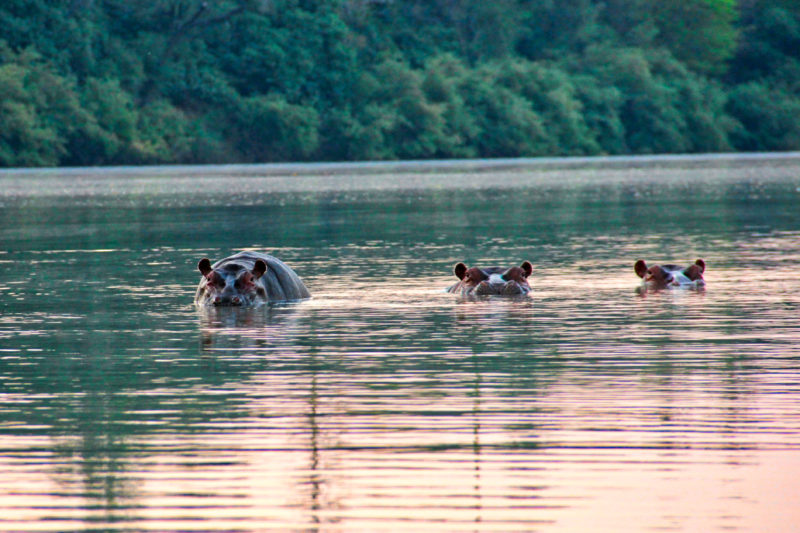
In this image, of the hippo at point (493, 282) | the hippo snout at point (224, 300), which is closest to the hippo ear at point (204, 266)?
the hippo snout at point (224, 300)

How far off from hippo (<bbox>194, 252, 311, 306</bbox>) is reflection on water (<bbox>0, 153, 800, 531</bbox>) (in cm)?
26

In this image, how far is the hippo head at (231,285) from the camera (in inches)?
641

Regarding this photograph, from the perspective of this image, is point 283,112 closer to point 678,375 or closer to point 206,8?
point 206,8

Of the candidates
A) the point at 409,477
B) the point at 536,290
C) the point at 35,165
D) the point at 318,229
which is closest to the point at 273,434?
the point at 409,477

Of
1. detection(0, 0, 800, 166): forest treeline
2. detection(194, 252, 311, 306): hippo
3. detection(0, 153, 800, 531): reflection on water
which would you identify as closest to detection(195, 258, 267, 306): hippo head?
detection(194, 252, 311, 306): hippo

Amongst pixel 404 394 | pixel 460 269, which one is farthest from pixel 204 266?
pixel 404 394

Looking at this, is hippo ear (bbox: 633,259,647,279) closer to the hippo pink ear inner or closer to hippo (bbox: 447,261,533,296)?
hippo (bbox: 447,261,533,296)

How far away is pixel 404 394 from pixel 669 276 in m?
8.11

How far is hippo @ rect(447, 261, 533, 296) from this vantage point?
16953 millimetres

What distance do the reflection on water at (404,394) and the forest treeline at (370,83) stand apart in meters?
54.9

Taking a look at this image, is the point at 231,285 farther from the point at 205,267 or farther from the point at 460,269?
the point at 460,269

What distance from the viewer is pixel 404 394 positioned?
10289 mm

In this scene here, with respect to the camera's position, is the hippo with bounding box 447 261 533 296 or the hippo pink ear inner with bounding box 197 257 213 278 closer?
the hippo pink ear inner with bounding box 197 257 213 278

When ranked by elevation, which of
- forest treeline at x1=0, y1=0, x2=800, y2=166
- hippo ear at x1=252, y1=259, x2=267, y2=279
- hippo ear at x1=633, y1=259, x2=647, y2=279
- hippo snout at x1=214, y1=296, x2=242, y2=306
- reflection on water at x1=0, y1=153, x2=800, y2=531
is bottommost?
reflection on water at x1=0, y1=153, x2=800, y2=531
